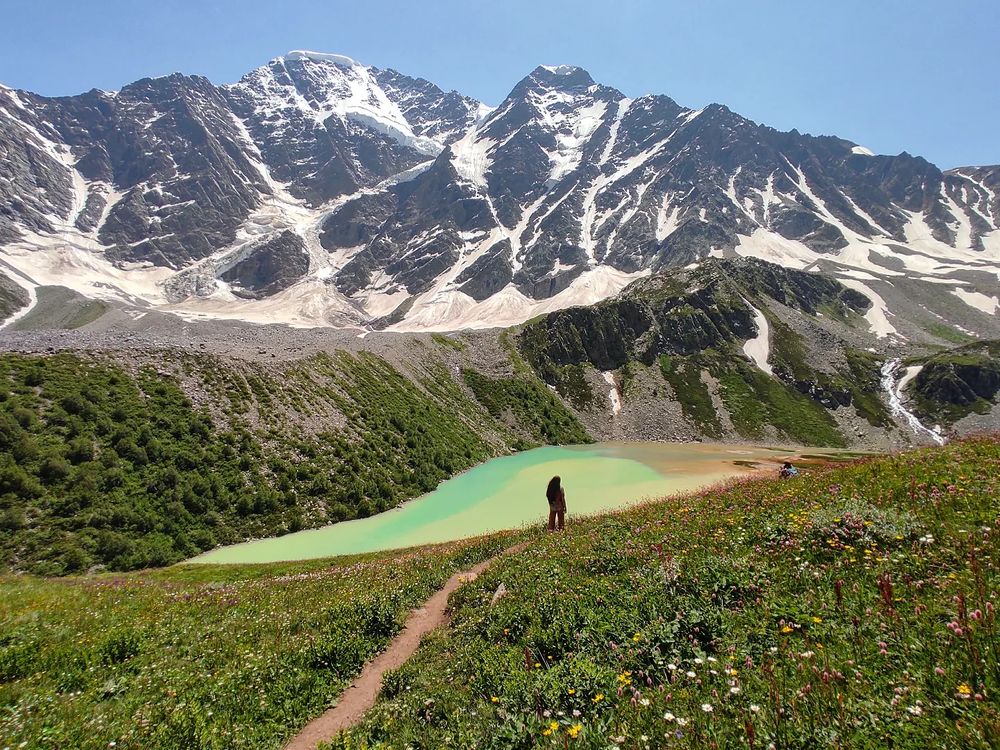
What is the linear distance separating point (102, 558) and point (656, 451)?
85284 mm

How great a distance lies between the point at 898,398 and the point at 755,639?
179 metres

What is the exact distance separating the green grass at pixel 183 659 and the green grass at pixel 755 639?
237 centimetres

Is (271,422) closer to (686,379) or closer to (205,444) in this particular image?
(205,444)

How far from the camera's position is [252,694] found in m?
9.82

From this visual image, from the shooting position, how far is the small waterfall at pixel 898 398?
130 meters

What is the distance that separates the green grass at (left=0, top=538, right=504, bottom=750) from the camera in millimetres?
8258

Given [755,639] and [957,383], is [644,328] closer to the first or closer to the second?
[957,383]

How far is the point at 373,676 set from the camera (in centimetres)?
1173

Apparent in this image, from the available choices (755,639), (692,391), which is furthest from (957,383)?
(755,639)

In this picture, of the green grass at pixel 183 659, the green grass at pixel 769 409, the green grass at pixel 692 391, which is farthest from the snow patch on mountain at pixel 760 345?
the green grass at pixel 183 659

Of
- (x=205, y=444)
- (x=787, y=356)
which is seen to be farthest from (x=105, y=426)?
(x=787, y=356)

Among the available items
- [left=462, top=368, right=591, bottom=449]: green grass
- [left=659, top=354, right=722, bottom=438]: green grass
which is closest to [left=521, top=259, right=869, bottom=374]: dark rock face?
[left=659, top=354, right=722, bottom=438]: green grass

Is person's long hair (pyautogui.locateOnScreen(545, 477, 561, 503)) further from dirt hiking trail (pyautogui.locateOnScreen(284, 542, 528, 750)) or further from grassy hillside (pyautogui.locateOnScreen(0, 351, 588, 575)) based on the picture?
grassy hillside (pyautogui.locateOnScreen(0, 351, 588, 575))

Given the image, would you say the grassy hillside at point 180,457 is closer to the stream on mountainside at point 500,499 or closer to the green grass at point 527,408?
the stream on mountainside at point 500,499
